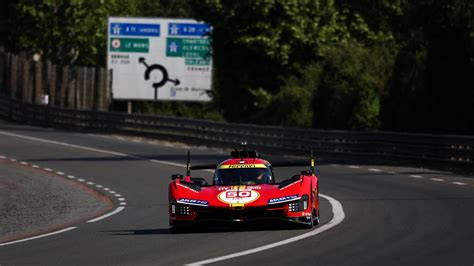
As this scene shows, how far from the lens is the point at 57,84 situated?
64938 mm

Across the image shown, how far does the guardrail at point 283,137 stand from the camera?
35.9 meters

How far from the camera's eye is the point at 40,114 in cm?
5903

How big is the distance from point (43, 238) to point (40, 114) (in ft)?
133

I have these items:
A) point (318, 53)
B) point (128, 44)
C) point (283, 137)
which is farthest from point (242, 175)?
point (318, 53)

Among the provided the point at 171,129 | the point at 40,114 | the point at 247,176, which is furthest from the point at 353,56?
the point at 247,176

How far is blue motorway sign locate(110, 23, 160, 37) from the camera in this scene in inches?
2343

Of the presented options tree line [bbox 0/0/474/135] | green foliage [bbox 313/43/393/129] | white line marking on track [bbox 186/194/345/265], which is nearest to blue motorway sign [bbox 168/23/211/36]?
tree line [bbox 0/0/474/135]

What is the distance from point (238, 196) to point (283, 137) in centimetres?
2500

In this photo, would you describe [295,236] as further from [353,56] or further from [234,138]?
[353,56]

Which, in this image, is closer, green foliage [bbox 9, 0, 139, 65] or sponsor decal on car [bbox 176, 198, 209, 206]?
sponsor decal on car [bbox 176, 198, 209, 206]

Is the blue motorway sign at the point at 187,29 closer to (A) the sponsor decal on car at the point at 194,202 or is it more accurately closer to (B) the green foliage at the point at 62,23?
(B) the green foliage at the point at 62,23

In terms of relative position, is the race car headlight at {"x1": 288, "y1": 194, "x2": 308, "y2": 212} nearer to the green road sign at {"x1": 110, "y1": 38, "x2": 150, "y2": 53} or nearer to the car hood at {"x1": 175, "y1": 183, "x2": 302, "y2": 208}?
the car hood at {"x1": 175, "y1": 183, "x2": 302, "y2": 208}

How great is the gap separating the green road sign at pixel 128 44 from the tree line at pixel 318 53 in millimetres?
3839

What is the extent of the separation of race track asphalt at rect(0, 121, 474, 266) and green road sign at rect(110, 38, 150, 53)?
74.3 ft
